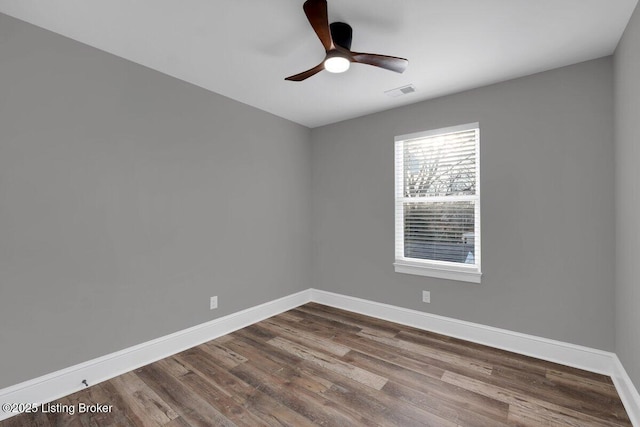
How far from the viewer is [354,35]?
2047mm

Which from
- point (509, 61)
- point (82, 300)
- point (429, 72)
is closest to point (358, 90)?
point (429, 72)

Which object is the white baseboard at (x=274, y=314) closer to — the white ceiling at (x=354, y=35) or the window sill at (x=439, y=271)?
the window sill at (x=439, y=271)

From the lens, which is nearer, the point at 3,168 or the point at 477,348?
the point at 3,168

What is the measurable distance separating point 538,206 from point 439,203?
882mm

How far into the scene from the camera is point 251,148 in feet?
11.1

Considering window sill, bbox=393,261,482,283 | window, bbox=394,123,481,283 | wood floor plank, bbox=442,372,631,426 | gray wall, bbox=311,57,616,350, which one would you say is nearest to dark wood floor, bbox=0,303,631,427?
wood floor plank, bbox=442,372,631,426

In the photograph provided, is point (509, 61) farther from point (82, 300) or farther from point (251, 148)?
point (82, 300)

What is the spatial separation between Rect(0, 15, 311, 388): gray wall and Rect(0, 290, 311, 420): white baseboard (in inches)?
2.4

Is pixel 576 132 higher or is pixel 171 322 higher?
pixel 576 132

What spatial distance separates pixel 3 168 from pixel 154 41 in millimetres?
1316

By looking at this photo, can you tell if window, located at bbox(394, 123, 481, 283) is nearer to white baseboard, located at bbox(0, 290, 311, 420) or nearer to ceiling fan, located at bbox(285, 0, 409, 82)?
ceiling fan, located at bbox(285, 0, 409, 82)

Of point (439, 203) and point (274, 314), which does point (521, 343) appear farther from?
point (274, 314)

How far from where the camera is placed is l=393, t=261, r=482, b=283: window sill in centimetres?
286

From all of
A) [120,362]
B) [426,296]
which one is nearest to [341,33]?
[426,296]
